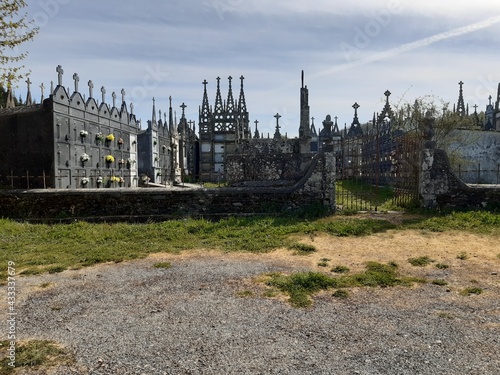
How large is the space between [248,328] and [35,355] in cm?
219

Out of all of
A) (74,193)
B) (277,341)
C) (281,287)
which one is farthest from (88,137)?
(277,341)

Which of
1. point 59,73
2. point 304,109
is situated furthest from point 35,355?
point 304,109

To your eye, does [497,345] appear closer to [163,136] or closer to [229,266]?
[229,266]

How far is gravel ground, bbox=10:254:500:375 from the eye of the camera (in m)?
3.42

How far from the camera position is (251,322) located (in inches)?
171

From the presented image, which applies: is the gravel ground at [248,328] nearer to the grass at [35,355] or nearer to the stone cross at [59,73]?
the grass at [35,355]

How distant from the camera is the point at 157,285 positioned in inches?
229

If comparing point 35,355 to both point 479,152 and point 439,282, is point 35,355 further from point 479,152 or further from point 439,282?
point 479,152

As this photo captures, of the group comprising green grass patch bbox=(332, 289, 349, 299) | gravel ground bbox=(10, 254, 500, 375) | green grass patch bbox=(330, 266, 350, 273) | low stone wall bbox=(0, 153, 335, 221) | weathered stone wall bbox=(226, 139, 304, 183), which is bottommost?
gravel ground bbox=(10, 254, 500, 375)

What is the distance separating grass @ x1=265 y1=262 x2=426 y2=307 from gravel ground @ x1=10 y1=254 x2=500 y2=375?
24 cm

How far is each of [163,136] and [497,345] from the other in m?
30.4

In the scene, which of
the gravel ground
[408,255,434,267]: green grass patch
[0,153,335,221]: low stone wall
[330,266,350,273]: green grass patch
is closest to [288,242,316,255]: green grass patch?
[330,266,350,273]: green grass patch

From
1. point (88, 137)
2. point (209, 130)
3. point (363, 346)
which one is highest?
point (209, 130)

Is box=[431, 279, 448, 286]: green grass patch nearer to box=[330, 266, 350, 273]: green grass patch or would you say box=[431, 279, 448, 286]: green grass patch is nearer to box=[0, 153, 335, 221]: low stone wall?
box=[330, 266, 350, 273]: green grass patch
